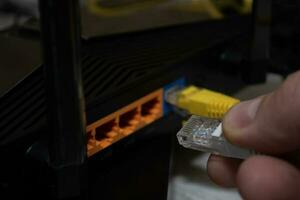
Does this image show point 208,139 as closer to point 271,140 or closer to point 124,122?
point 271,140

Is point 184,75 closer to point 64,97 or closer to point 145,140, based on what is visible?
point 145,140

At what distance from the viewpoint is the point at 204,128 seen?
1.22 feet

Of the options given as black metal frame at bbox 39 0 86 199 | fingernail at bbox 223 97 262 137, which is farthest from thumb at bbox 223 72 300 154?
black metal frame at bbox 39 0 86 199

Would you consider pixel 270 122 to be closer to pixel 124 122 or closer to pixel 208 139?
pixel 208 139

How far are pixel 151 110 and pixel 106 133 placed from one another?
7cm

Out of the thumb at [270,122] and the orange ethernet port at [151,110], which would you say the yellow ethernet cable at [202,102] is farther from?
the thumb at [270,122]

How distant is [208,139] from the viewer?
1.19 feet

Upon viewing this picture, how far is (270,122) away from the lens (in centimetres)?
31

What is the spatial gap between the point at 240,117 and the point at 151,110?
0.69 ft

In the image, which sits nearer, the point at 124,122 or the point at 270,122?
the point at 270,122

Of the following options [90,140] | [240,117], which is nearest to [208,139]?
[240,117]

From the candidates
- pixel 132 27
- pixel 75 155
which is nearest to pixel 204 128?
pixel 75 155

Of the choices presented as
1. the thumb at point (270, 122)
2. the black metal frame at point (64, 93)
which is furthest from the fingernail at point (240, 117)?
the black metal frame at point (64, 93)

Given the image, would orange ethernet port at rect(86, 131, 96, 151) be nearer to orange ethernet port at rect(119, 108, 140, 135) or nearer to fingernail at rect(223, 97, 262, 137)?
orange ethernet port at rect(119, 108, 140, 135)
